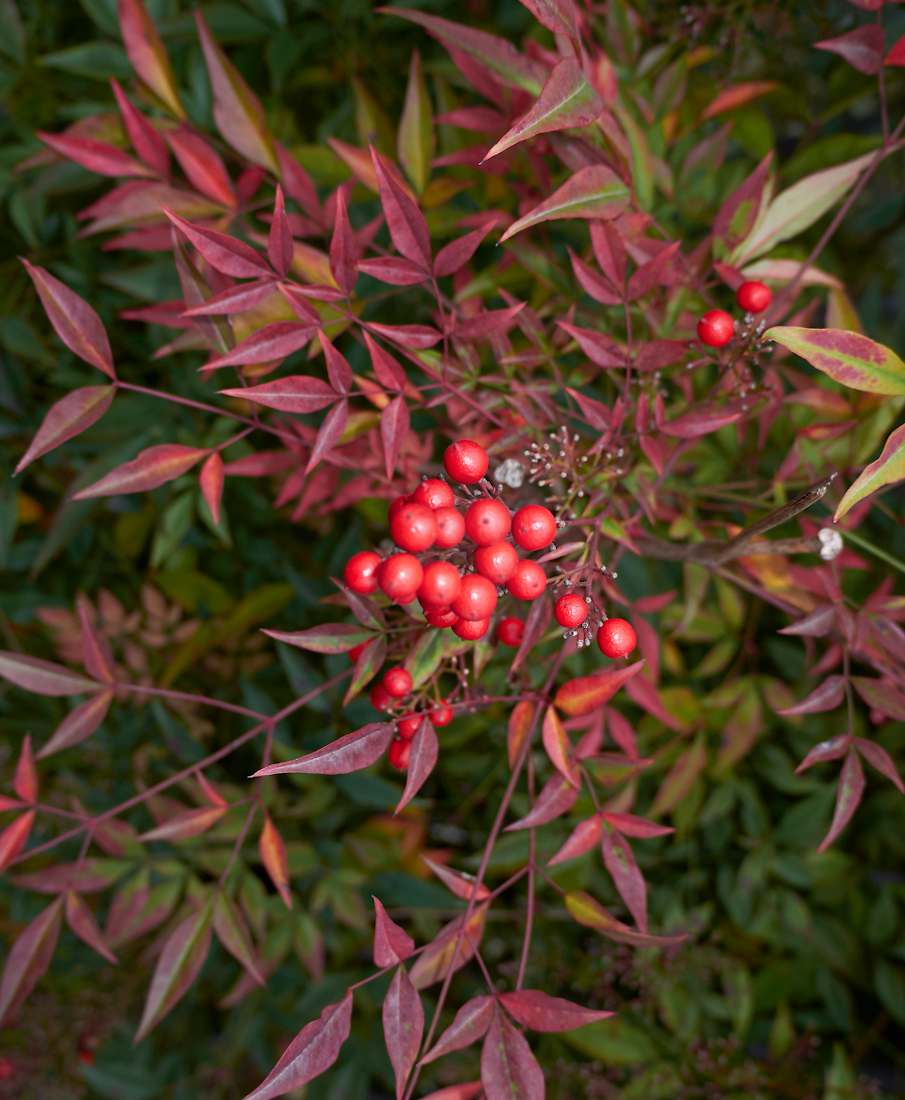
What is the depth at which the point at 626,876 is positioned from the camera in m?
0.59

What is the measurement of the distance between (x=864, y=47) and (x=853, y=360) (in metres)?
0.37

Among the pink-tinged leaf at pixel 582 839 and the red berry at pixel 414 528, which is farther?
the pink-tinged leaf at pixel 582 839

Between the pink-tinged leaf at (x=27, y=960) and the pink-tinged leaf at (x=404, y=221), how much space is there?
608mm

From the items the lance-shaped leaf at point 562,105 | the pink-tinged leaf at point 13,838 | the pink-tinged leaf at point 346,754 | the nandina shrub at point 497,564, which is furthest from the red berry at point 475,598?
the pink-tinged leaf at point 13,838

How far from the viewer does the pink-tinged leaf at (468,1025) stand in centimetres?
52

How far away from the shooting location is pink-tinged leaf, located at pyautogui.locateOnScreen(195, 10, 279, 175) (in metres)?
0.72

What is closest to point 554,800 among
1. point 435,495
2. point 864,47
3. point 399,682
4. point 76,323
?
point 399,682

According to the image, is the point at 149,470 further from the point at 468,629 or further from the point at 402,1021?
the point at 402,1021

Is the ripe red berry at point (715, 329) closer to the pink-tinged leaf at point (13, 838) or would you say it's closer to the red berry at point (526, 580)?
the red berry at point (526, 580)

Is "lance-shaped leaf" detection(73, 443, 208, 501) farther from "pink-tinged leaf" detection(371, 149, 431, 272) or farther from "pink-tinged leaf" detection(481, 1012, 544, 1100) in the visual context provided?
"pink-tinged leaf" detection(481, 1012, 544, 1100)

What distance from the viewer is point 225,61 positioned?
0.72 m

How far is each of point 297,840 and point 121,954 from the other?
0.45m

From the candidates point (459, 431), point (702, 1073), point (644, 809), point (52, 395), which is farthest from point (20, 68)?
point (702, 1073)

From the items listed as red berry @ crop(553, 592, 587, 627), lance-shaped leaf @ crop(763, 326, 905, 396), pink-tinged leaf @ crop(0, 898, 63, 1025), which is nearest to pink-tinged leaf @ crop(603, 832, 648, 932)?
red berry @ crop(553, 592, 587, 627)
